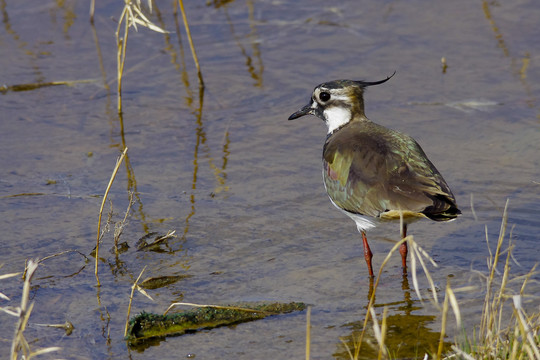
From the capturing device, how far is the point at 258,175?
730 centimetres

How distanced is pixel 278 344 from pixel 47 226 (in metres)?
2.55

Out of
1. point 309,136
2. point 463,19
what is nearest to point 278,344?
point 309,136

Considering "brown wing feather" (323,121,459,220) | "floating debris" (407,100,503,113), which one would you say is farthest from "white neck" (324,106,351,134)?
"floating debris" (407,100,503,113)

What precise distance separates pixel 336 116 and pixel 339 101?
0.14 meters

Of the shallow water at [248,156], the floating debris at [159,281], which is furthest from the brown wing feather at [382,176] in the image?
the floating debris at [159,281]

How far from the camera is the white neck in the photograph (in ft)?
22.6

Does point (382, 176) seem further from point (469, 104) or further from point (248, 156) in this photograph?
point (469, 104)

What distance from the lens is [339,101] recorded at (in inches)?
272

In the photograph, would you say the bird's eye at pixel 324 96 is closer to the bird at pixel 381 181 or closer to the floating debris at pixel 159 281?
the bird at pixel 381 181

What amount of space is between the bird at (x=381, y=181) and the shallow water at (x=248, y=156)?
0.37 meters

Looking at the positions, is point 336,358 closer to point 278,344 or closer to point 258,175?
point 278,344

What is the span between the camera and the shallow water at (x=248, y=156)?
5.30 meters

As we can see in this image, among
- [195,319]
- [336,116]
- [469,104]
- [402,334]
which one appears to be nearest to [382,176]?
[402,334]

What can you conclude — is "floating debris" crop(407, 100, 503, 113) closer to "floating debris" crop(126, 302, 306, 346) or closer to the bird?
the bird
